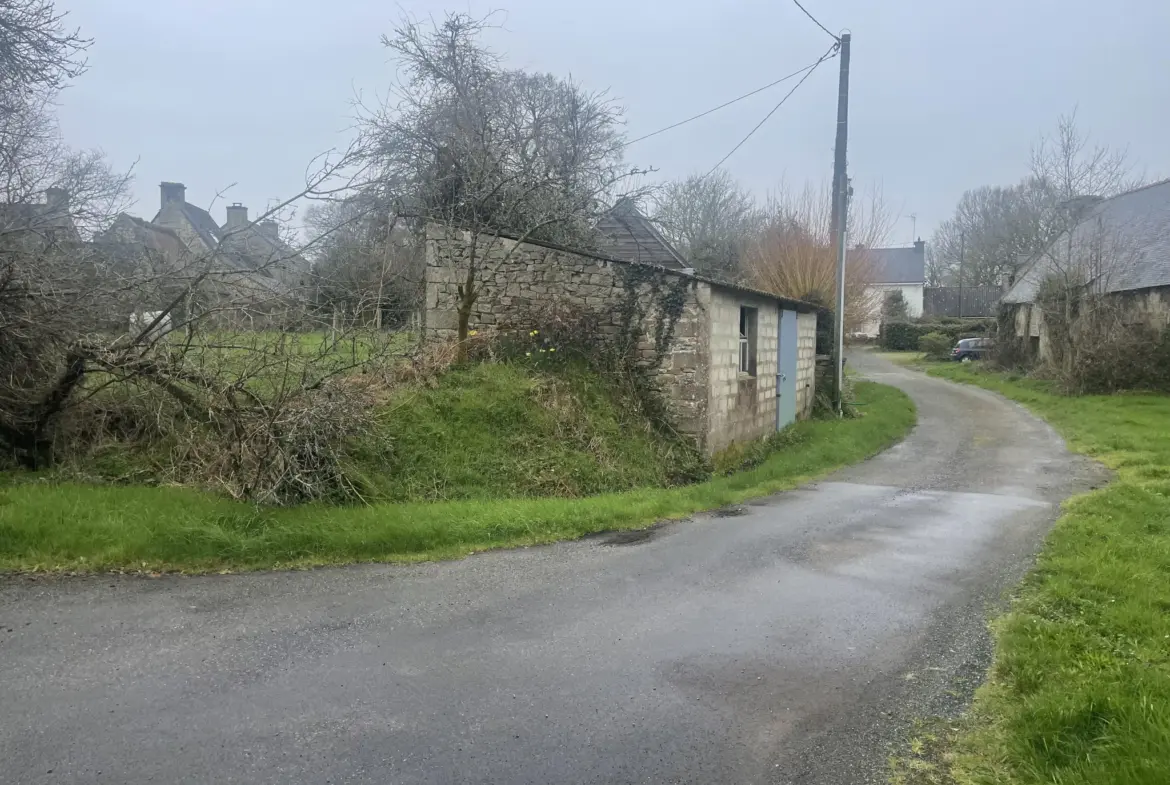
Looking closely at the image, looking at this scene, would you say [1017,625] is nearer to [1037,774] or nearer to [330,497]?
[1037,774]

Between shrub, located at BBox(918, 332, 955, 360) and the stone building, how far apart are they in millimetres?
5848

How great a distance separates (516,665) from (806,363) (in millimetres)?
14754

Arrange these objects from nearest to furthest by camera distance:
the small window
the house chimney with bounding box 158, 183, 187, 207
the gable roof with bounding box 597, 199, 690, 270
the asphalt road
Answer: the asphalt road < the small window < the gable roof with bounding box 597, 199, 690, 270 < the house chimney with bounding box 158, 183, 187, 207

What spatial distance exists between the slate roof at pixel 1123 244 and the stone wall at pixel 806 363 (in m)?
A: 11.1

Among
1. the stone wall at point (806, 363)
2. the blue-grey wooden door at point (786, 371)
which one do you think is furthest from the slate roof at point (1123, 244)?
the blue-grey wooden door at point (786, 371)

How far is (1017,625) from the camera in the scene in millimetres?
4824

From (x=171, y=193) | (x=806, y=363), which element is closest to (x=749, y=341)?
(x=806, y=363)

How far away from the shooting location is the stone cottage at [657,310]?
11531 millimetres

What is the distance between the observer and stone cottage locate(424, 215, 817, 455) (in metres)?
11.5

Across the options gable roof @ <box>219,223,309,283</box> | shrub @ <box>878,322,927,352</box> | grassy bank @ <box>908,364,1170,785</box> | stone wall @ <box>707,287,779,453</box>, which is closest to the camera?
grassy bank @ <box>908,364,1170,785</box>

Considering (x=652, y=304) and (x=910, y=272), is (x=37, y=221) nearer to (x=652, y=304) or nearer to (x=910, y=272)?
(x=652, y=304)

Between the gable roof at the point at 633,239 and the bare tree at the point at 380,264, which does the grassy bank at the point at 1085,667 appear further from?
the gable roof at the point at 633,239

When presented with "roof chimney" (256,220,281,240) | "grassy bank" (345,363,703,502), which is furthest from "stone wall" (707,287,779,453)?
"roof chimney" (256,220,281,240)

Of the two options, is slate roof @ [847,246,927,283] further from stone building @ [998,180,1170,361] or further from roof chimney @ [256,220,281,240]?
roof chimney @ [256,220,281,240]
